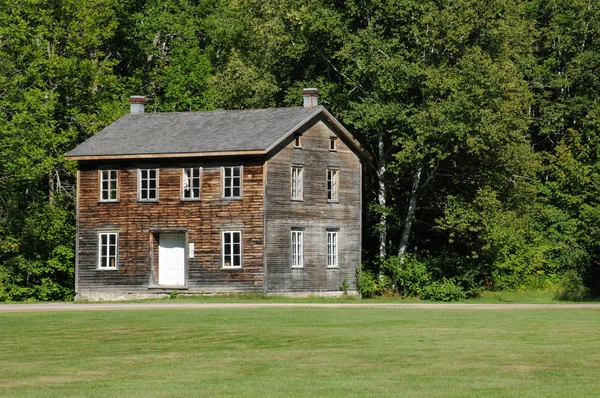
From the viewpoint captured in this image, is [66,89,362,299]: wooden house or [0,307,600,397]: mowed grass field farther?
[66,89,362,299]: wooden house

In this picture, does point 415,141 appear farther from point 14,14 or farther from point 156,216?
point 14,14

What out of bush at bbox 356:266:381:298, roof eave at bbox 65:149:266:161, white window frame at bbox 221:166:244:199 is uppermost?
roof eave at bbox 65:149:266:161

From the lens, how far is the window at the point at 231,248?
5362 centimetres

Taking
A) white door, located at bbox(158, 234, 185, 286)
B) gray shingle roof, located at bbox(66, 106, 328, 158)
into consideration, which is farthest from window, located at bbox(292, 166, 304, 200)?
white door, located at bbox(158, 234, 185, 286)

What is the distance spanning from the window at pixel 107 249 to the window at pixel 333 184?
9.70m

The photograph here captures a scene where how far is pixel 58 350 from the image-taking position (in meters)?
25.4

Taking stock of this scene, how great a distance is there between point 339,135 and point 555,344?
3158 centimetres

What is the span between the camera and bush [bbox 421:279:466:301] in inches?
2169

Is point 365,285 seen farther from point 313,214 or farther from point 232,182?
point 232,182

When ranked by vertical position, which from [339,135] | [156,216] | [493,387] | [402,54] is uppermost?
[402,54]

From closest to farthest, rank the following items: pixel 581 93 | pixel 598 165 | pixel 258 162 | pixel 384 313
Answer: pixel 384 313
pixel 258 162
pixel 598 165
pixel 581 93

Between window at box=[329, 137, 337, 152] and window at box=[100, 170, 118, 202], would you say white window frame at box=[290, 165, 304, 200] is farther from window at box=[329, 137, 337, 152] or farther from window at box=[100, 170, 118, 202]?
window at box=[100, 170, 118, 202]

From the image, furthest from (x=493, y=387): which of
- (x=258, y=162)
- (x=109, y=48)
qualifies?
(x=109, y=48)

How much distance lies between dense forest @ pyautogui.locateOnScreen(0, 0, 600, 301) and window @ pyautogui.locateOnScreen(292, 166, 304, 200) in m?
3.81
